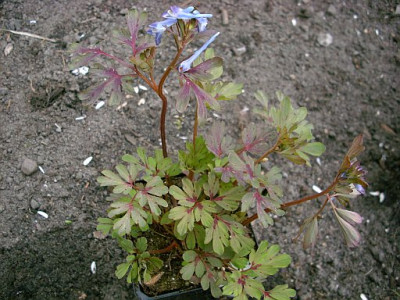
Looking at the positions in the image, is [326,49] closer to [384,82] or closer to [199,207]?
[384,82]

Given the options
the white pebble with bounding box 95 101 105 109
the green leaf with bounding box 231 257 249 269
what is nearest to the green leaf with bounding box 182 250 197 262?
the green leaf with bounding box 231 257 249 269

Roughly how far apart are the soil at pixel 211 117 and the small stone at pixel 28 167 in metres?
0.03

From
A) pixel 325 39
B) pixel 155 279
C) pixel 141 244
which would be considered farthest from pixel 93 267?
pixel 325 39

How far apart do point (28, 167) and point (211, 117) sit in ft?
Answer: 2.67

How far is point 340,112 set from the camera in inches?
93.6

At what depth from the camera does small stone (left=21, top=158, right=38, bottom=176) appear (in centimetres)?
195

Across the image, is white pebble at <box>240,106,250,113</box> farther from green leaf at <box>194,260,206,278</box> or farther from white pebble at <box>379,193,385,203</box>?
green leaf at <box>194,260,206,278</box>

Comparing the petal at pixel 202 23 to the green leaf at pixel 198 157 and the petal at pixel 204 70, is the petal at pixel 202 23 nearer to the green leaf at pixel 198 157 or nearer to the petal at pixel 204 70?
the petal at pixel 204 70

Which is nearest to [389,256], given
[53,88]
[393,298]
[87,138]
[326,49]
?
[393,298]

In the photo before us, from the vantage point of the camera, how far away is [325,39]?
→ 101 inches

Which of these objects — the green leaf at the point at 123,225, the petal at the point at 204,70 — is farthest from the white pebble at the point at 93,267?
the petal at the point at 204,70

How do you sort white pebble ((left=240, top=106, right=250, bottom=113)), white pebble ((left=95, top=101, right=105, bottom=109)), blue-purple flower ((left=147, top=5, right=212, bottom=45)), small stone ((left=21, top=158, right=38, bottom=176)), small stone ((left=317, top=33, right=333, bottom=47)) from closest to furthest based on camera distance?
1. blue-purple flower ((left=147, top=5, right=212, bottom=45))
2. small stone ((left=21, top=158, right=38, bottom=176))
3. white pebble ((left=95, top=101, right=105, bottom=109))
4. white pebble ((left=240, top=106, right=250, bottom=113))
5. small stone ((left=317, top=33, right=333, bottom=47))

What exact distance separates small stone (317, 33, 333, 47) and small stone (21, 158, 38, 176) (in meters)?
1.55

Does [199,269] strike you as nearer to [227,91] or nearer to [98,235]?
[227,91]
